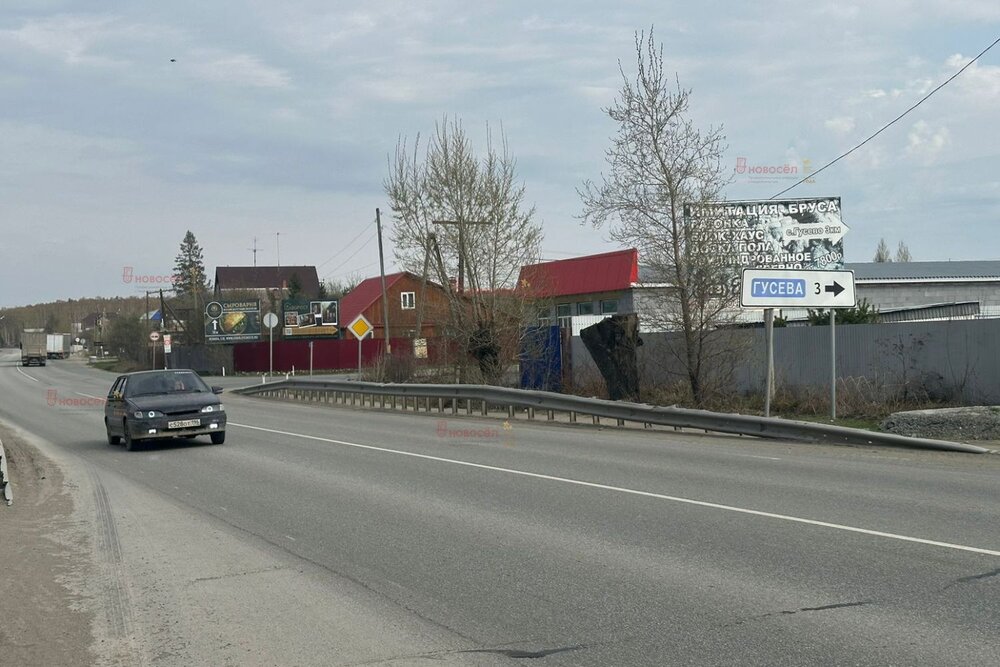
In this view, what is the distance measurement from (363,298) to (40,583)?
69601mm

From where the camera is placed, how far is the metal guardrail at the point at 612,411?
15.6 m

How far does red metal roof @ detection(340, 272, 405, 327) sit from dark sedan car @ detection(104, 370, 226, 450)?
51356 mm

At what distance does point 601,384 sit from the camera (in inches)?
1030

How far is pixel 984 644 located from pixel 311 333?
6764 centimetres

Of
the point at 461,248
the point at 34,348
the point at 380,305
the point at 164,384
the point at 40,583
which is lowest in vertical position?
the point at 40,583

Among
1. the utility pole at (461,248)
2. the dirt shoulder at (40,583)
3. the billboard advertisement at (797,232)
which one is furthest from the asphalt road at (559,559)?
the billboard advertisement at (797,232)

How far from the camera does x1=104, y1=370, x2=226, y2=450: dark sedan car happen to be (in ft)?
59.3

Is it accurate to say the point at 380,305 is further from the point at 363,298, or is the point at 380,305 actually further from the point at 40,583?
the point at 40,583

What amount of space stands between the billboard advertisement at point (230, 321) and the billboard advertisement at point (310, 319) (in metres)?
2.54

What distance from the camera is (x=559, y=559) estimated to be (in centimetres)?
784

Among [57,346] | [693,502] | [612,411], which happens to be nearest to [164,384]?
[612,411]

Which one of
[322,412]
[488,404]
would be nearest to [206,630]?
[488,404]

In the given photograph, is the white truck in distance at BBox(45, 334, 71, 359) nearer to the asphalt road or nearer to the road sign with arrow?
the road sign with arrow

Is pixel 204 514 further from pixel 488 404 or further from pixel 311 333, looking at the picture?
pixel 311 333
